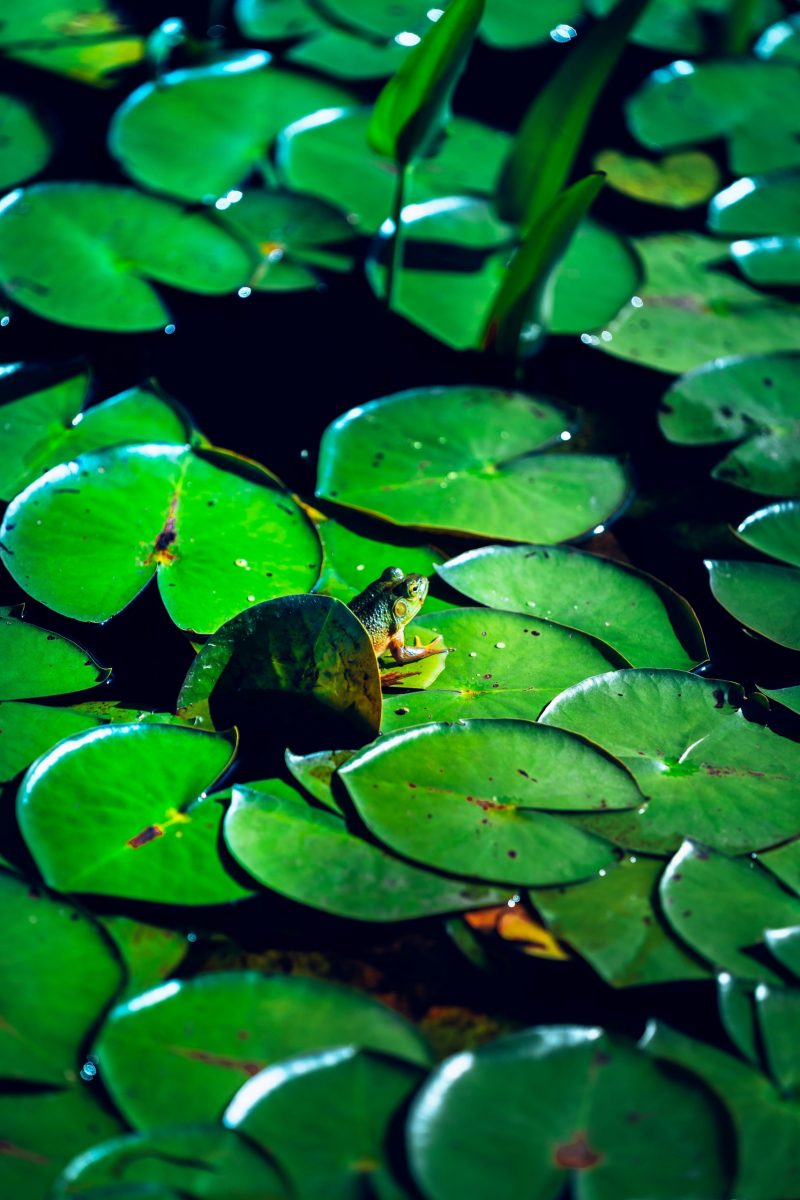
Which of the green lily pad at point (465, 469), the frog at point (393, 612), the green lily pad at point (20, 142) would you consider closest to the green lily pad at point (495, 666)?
the frog at point (393, 612)

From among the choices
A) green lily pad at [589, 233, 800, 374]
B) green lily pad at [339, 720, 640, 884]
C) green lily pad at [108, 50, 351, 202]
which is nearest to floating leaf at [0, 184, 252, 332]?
green lily pad at [108, 50, 351, 202]

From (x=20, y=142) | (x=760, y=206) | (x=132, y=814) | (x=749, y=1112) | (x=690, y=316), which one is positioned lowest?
(x=749, y=1112)

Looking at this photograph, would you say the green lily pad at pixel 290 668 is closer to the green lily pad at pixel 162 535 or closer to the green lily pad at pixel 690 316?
the green lily pad at pixel 162 535

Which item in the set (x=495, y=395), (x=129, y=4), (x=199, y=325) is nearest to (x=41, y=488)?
(x=199, y=325)

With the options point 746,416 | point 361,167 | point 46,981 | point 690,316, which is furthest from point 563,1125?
point 361,167

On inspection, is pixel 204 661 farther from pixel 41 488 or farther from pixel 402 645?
pixel 41 488

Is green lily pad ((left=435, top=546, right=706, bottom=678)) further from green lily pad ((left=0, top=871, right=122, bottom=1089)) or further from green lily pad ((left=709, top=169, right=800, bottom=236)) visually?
green lily pad ((left=709, top=169, right=800, bottom=236))

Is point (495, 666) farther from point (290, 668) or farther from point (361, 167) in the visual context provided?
point (361, 167)
